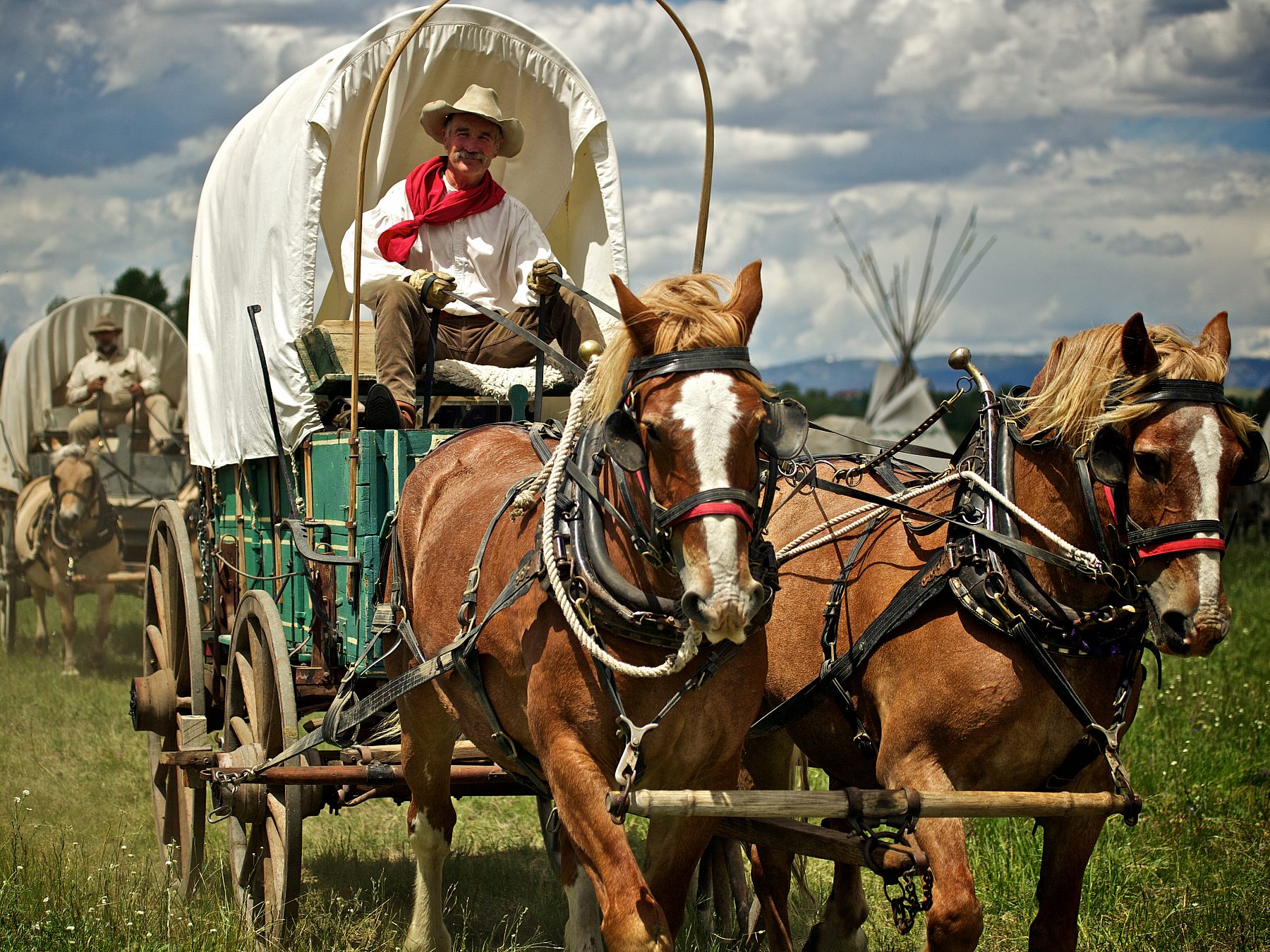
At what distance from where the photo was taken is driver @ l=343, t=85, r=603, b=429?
5000 millimetres

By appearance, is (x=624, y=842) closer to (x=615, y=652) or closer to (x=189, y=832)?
(x=615, y=652)

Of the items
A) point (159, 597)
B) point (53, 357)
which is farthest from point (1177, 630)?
point (53, 357)

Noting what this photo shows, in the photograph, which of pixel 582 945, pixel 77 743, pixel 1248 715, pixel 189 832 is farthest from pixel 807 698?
pixel 77 743

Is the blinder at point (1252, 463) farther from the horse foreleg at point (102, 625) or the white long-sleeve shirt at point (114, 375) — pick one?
the white long-sleeve shirt at point (114, 375)

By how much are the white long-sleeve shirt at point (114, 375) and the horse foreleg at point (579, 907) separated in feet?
31.9

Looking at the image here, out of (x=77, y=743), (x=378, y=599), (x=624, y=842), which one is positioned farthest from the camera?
(x=77, y=743)

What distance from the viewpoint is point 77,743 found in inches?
294

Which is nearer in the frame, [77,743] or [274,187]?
[274,187]

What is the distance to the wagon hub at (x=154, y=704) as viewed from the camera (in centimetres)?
482

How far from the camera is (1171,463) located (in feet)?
9.57

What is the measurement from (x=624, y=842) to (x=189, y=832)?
269cm

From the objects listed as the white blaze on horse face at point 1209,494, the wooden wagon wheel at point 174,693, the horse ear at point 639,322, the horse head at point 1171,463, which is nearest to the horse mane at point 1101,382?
the horse head at point 1171,463

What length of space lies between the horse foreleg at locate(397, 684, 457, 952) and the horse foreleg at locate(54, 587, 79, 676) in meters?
7.19

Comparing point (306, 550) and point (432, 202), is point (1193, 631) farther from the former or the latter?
point (432, 202)
